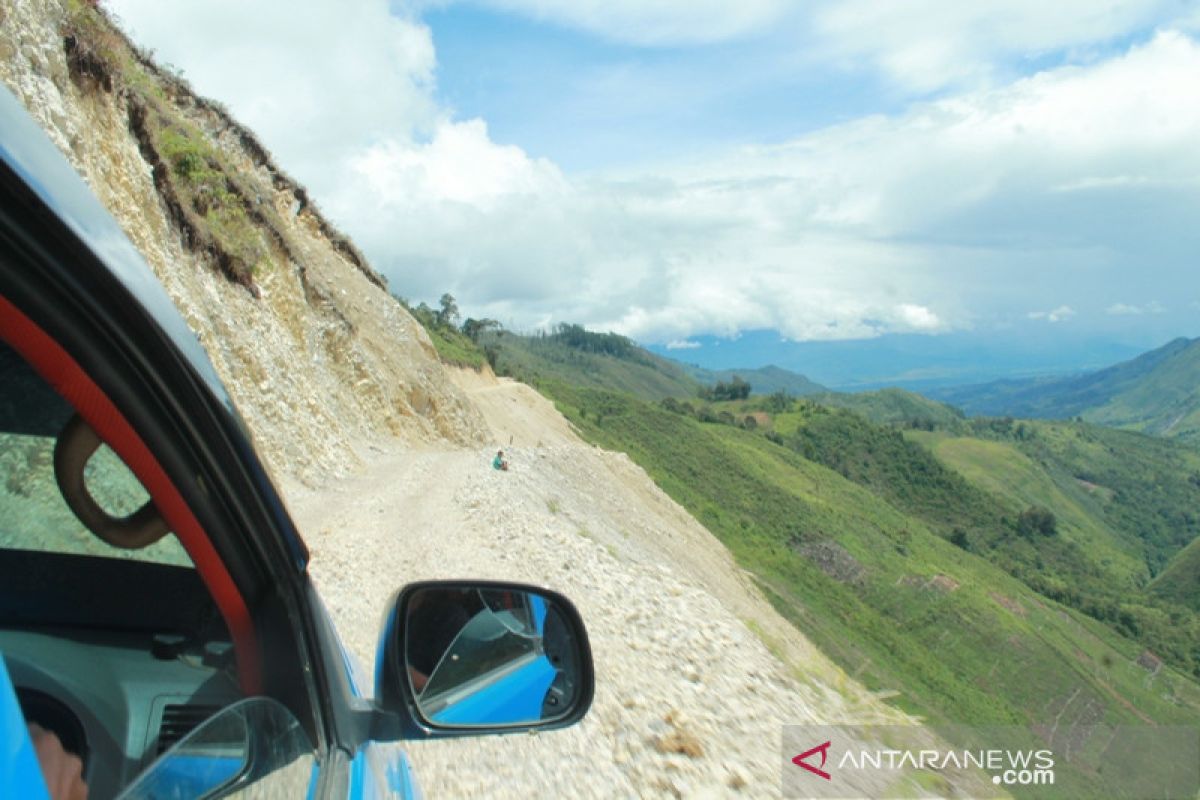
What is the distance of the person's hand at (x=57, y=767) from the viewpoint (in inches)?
41.3

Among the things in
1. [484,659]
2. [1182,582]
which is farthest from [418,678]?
[1182,582]

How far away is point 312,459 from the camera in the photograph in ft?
58.6

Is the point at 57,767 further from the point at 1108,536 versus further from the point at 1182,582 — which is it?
the point at 1108,536

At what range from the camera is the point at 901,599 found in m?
63.8

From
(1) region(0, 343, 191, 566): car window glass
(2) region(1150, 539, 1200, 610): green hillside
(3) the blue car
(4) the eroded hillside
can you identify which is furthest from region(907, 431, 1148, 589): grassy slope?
(1) region(0, 343, 191, 566): car window glass

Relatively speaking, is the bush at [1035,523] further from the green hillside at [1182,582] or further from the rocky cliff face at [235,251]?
the rocky cliff face at [235,251]

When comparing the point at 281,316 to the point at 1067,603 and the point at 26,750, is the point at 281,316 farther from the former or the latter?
the point at 1067,603

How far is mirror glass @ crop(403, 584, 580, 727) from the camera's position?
2.10m

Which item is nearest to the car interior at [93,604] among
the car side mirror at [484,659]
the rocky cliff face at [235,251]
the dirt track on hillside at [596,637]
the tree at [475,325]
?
the car side mirror at [484,659]

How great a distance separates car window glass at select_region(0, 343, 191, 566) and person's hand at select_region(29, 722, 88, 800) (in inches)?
14.6

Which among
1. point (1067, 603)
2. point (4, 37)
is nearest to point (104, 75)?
point (4, 37)

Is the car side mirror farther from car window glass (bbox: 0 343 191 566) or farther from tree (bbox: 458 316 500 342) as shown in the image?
tree (bbox: 458 316 500 342)

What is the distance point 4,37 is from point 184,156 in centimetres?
882

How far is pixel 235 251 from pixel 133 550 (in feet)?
67.0
